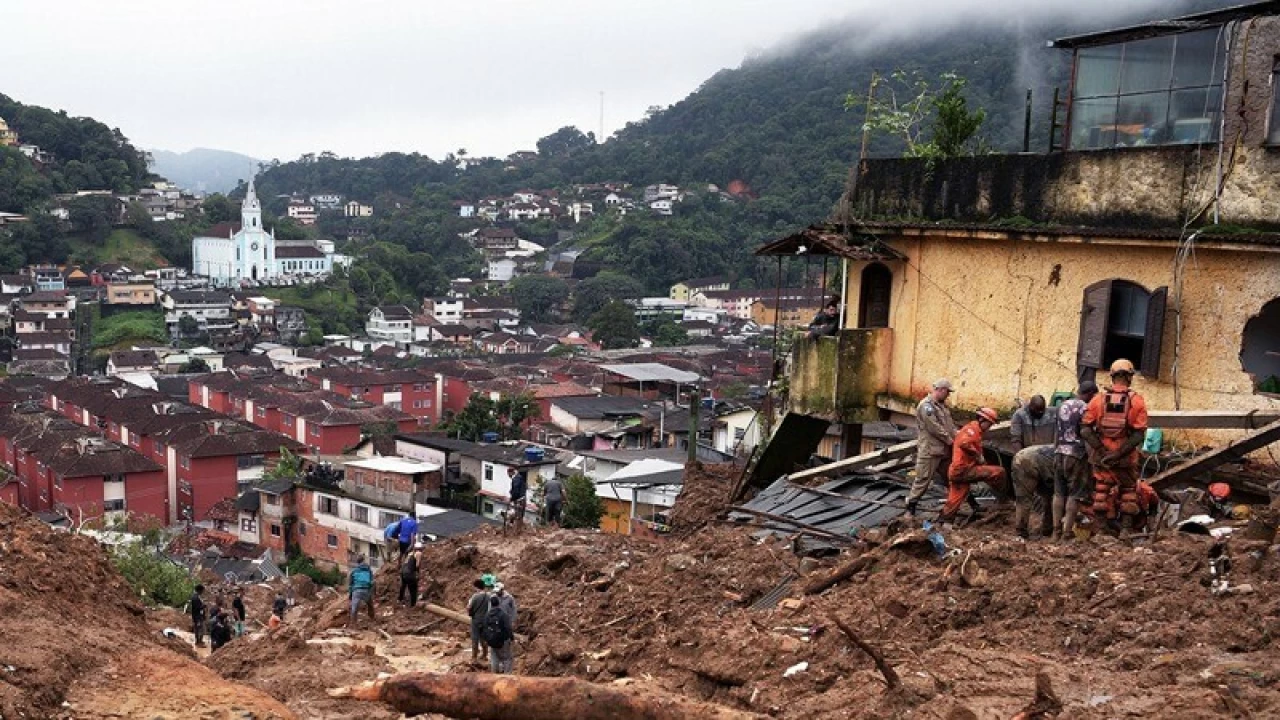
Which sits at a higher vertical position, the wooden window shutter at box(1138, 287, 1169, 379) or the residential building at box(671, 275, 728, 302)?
the wooden window shutter at box(1138, 287, 1169, 379)

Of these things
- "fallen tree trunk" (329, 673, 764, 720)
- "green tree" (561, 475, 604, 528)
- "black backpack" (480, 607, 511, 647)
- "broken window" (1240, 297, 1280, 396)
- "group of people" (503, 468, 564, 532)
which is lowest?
"green tree" (561, 475, 604, 528)

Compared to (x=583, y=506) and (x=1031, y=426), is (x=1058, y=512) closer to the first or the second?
(x=1031, y=426)

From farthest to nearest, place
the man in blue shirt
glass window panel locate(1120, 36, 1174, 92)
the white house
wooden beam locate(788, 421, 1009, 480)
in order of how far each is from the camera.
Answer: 1. the white house
2. the man in blue shirt
3. wooden beam locate(788, 421, 1009, 480)
4. glass window panel locate(1120, 36, 1174, 92)

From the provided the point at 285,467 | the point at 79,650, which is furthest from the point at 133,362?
the point at 79,650

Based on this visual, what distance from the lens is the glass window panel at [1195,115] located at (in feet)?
33.3

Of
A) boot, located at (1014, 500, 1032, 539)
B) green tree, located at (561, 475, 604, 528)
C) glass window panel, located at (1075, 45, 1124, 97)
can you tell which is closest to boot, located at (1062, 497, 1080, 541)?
boot, located at (1014, 500, 1032, 539)

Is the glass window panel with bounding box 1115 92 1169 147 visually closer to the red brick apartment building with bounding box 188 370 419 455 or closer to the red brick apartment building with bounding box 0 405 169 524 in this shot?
the red brick apartment building with bounding box 0 405 169 524

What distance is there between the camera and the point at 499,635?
385 inches

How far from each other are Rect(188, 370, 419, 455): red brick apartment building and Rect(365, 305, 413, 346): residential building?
17718mm

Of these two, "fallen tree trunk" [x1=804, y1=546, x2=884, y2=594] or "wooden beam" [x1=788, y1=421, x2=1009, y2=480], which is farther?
"wooden beam" [x1=788, y1=421, x2=1009, y2=480]

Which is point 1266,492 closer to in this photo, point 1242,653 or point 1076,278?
point 1076,278

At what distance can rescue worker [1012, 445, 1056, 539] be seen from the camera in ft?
30.4

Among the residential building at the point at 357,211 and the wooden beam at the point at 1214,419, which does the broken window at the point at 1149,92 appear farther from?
the residential building at the point at 357,211

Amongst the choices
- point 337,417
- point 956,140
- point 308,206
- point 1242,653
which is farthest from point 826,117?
point 1242,653
